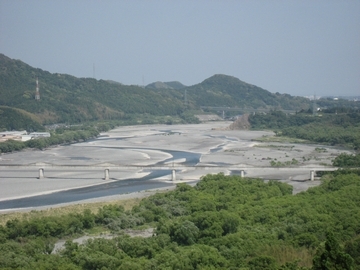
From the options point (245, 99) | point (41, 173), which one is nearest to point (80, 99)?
point (245, 99)

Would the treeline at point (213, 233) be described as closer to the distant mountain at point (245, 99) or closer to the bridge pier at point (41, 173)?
the bridge pier at point (41, 173)

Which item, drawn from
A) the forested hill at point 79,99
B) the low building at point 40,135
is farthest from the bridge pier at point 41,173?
the forested hill at point 79,99

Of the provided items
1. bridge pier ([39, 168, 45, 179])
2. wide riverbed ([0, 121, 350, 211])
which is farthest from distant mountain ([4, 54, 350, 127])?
bridge pier ([39, 168, 45, 179])

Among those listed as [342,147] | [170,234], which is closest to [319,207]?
[170,234]

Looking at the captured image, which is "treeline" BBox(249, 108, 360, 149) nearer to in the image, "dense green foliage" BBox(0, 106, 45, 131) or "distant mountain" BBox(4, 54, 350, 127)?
"distant mountain" BBox(4, 54, 350, 127)

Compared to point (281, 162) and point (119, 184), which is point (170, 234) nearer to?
point (119, 184)

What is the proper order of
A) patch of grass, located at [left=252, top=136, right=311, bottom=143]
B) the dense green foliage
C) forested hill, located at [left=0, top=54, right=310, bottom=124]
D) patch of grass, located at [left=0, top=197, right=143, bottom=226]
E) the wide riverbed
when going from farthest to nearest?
forested hill, located at [left=0, top=54, right=310, bottom=124], the dense green foliage, patch of grass, located at [left=252, top=136, right=311, bottom=143], the wide riverbed, patch of grass, located at [left=0, top=197, right=143, bottom=226]
